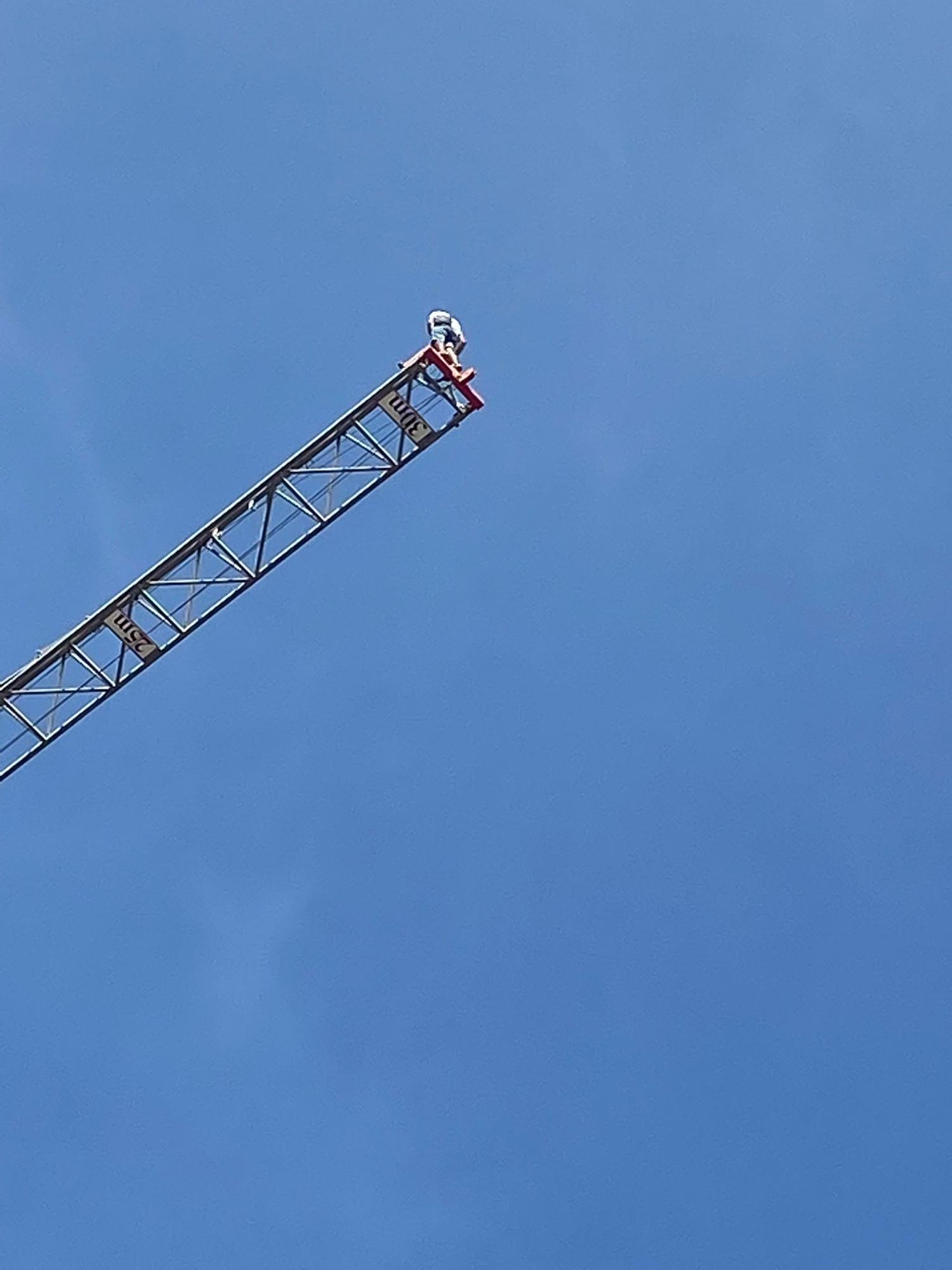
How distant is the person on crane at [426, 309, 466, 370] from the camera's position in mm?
78188

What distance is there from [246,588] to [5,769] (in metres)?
12.1

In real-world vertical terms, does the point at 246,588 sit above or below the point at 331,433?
below

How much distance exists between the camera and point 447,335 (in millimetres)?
78625

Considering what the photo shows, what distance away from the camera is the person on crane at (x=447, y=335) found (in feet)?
257

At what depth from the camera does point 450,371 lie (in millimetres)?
77812

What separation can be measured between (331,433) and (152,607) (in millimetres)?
9960

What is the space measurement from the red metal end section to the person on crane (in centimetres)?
32

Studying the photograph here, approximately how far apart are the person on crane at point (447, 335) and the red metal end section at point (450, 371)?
1.05 feet

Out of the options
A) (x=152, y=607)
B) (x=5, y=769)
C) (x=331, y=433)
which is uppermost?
(x=331, y=433)

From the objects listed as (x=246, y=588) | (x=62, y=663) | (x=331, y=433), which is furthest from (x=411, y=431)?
(x=62, y=663)

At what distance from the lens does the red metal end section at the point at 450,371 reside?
77.8 meters

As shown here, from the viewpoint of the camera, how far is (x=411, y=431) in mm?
79562

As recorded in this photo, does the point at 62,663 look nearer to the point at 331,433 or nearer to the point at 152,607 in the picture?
the point at 152,607

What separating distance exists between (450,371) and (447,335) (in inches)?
69.1
